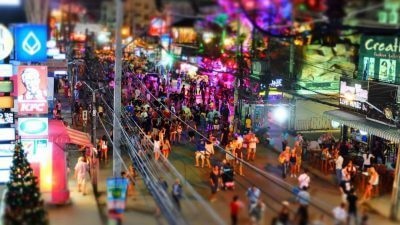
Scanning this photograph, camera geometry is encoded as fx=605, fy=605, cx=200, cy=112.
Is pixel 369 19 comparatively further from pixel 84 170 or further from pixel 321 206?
pixel 84 170

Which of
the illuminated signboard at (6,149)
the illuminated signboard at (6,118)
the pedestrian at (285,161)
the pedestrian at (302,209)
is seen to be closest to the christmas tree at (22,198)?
the illuminated signboard at (6,149)

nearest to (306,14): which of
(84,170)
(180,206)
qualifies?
(180,206)

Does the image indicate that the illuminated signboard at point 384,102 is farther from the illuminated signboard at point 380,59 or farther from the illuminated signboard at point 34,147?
the illuminated signboard at point 34,147

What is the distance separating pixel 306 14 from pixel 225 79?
18783 millimetres

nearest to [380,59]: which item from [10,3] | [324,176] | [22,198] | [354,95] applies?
[354,95]

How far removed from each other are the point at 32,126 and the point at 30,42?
2.96 meters

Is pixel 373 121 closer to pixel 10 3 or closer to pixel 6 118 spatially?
pixel 6 118

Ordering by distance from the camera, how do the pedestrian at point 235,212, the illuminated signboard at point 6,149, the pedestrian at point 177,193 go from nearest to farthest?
1. the pedestrian at point 235,212
2. the pedestrian at point 177,193
3. the illuminated signboard at point 6,149

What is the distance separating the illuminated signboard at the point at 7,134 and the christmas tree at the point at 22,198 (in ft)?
10.4

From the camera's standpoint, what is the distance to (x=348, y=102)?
27062 millimetres

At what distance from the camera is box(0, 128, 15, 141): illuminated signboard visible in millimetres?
22828

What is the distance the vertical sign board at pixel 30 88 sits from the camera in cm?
2123

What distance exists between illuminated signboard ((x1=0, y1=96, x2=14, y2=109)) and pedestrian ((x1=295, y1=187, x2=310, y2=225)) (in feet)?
37.5

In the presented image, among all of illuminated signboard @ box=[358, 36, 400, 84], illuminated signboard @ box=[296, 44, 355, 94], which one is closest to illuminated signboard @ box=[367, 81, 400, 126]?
illuminated signboard @ box=[358, 36, 400, 84]
